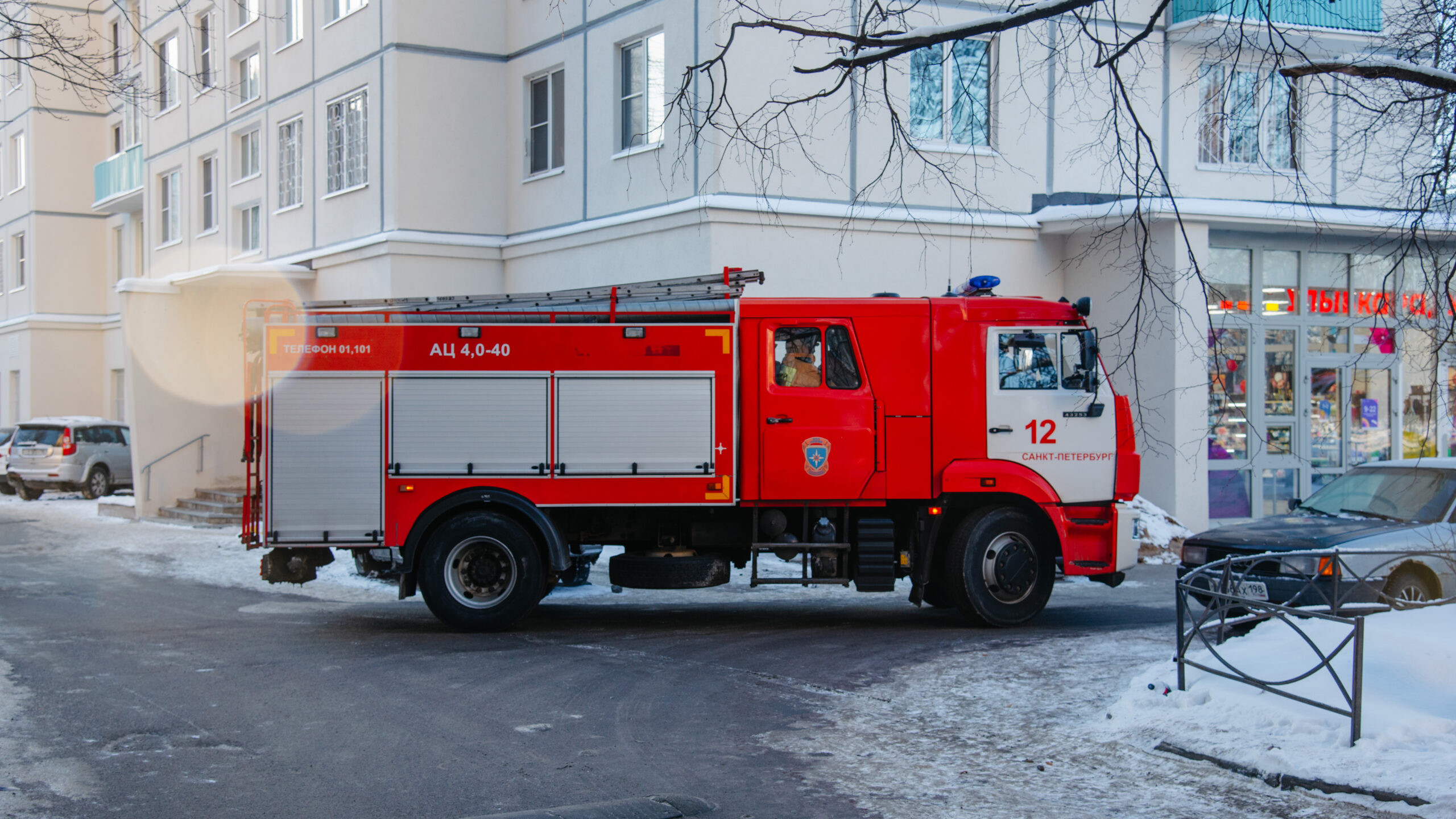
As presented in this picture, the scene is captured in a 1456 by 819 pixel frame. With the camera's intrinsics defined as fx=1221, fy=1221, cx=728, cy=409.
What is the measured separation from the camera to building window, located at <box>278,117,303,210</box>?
22.5 metres

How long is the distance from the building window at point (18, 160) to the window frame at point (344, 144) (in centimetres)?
2326

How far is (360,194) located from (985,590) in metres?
13.9

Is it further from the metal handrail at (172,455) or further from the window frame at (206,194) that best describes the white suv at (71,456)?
the metal handrail at (172,455)

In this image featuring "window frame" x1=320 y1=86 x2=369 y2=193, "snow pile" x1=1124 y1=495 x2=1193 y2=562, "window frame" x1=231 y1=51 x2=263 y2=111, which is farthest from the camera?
"window frame" x1=231 y1=51 x2=263 y2=111

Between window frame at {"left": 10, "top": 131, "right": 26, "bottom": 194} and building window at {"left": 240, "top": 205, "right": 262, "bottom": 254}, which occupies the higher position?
window frame at {"left": 10, "top": 131, "right": 26, "bottom": 194}

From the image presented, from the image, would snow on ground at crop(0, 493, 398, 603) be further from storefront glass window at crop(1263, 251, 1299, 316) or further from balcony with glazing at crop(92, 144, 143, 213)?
storefront glass window at crop(1263, 251, 1299, 316)

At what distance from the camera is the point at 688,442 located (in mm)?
10094

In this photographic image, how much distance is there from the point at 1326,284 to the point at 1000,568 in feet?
39.8

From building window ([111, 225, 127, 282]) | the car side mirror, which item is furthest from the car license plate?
building window ([111, 225, 127, 282])

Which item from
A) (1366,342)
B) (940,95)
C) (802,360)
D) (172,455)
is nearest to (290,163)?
(172,455)

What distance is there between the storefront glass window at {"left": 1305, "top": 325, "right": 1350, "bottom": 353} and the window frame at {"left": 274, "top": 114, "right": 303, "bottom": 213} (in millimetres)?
17493

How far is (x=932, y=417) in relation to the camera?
1031 centimetres

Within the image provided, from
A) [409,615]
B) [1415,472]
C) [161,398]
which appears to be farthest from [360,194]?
[1415,472]

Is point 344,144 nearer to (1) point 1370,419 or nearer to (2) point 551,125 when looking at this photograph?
(2) point 551,125
